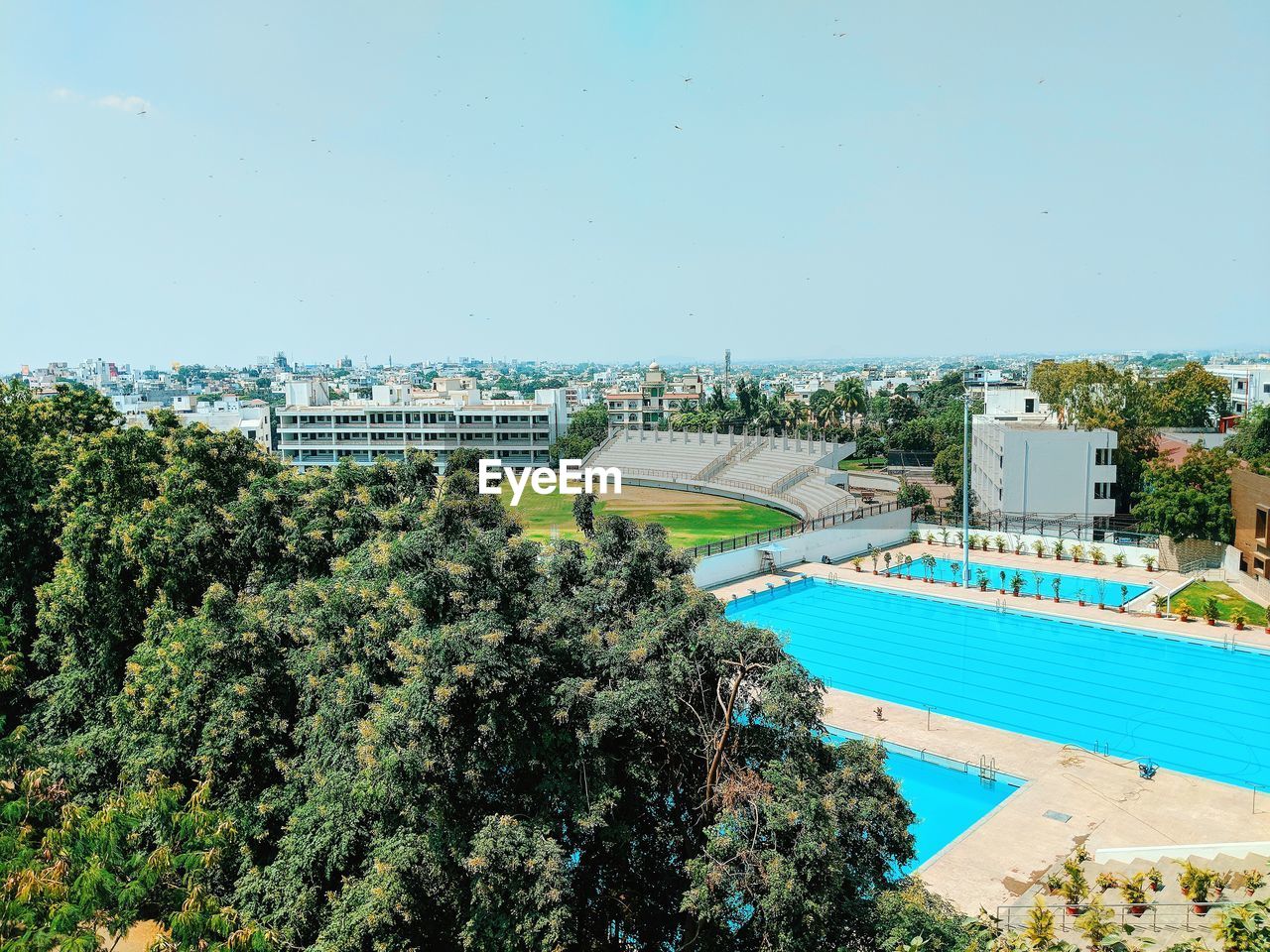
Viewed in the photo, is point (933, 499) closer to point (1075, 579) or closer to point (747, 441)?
point (747, 441)

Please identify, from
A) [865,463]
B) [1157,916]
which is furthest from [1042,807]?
[865,463]

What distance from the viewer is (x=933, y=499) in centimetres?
4747

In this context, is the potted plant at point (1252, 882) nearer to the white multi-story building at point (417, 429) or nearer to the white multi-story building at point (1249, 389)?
the white multi-story building at point (417, 429)

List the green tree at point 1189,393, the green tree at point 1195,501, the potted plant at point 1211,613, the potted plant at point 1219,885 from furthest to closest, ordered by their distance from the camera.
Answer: the green tree at point 1189,393, the green tree at point 1195,501, the potted plant at point 1211,613, the potted plant at point 1219,885

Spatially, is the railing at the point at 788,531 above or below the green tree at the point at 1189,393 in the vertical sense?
below

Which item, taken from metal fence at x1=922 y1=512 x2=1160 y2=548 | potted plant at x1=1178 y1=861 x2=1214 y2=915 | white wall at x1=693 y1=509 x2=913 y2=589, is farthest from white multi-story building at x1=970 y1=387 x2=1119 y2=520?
→ potted plant at x1=1178 y1=861 x2=1214 y2=915

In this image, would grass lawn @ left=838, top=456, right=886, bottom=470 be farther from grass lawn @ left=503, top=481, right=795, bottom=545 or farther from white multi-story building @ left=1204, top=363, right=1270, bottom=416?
white multi-story building @ left=1204, top=363, right=1270, bottom=416

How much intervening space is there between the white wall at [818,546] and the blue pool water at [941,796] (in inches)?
448

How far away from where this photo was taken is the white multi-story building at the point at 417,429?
60.8 meters

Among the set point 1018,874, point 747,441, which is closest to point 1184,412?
point 747,441

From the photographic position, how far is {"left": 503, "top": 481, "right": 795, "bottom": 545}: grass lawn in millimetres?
38281

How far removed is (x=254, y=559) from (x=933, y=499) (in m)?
41.1

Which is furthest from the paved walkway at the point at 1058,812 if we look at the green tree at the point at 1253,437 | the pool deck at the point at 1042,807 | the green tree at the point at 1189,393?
the green tree at the point at 1189,393

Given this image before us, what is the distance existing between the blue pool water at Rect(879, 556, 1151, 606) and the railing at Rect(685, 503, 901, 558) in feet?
14.2
